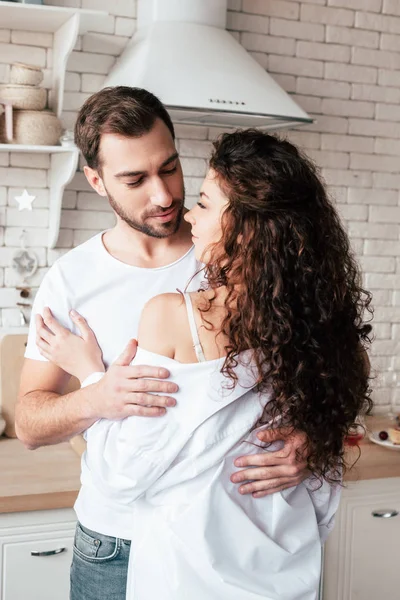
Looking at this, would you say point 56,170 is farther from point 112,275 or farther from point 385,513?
point 385,513

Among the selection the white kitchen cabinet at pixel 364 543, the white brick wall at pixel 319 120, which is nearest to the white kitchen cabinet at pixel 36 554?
the white brick wall at pixel 319 120

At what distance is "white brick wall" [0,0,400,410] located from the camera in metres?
2.96

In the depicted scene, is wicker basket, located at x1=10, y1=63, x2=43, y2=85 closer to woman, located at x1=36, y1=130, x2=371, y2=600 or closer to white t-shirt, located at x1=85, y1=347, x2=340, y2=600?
woman, located at x1=36, y1=130, x2=371, y2=600

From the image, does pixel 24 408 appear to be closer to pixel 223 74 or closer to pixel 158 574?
pixel 158 574

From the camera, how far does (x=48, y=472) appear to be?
8.34 feet

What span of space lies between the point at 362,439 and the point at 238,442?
1.75m

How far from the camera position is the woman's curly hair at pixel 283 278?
1.42m

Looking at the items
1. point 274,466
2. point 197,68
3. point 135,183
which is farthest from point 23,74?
point 274,466

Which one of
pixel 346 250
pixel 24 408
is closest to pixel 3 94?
pixel 24 408

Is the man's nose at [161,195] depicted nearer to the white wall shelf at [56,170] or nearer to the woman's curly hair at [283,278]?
the woman's curly hair at [283,278]

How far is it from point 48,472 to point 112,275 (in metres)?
0.91

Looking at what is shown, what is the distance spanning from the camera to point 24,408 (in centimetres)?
187

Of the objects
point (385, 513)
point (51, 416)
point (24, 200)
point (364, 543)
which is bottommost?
point (364, 543)

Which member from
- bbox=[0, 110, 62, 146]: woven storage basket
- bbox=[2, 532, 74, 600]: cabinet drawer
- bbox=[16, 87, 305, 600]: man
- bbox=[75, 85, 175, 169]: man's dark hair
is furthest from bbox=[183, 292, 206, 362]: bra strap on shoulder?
bbox=[0, 110, 62, 146]: woven storage basket
